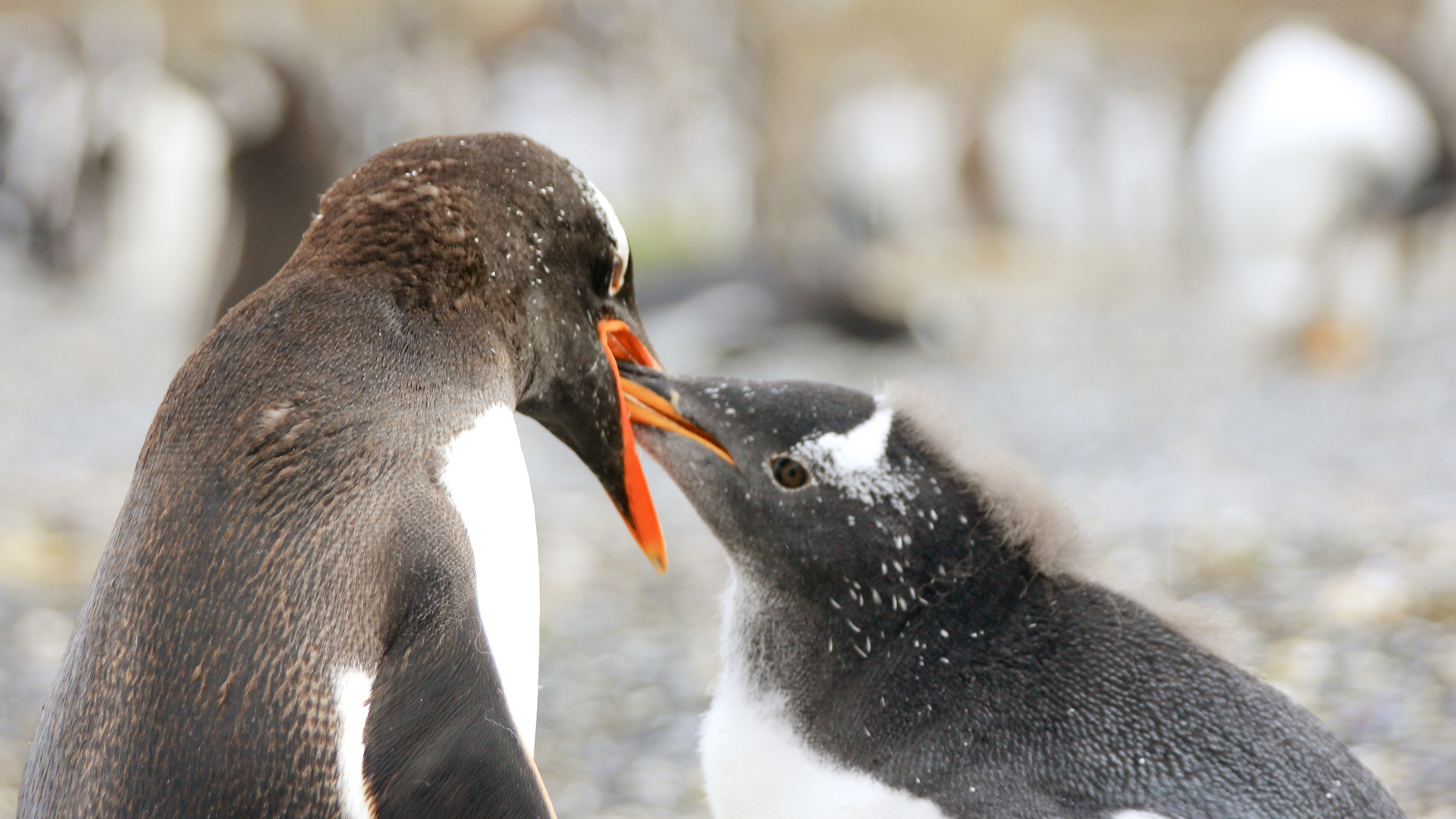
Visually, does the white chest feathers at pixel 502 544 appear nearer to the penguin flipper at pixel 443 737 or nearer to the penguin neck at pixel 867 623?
the penguin flipper at pixel 443 737

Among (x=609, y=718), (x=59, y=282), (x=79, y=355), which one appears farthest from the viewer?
(x=59, y=282)

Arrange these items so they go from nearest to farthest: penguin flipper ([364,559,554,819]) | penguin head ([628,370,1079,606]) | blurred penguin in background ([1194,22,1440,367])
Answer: penguin flipper ([364,559,554,819]) < penguin head ([628,370,1079,606]) < blurred penguin in background ([1194,22,1440,367])

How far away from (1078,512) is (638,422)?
3505mm

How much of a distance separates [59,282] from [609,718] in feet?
34.4

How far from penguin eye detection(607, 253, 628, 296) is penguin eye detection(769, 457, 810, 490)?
0.39 metres

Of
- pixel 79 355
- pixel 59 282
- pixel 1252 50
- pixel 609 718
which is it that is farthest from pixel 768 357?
pixel 59 282

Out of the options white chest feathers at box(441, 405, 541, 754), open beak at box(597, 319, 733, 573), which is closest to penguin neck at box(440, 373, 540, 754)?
white chest feathers at box(441, 405, 541, 754)

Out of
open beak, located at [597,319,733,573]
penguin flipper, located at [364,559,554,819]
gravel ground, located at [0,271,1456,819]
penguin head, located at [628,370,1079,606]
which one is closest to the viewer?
penguin flipper, located at [364,559,554,819]

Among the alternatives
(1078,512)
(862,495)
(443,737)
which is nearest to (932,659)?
(862,495)

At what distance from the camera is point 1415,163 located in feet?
25.7

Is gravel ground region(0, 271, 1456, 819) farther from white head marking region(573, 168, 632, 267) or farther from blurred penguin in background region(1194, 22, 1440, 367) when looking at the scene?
white head marking region(573, 168, 632, 267)

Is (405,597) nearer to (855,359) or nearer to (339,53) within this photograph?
(855,359)

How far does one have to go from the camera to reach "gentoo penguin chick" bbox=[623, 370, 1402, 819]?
173 cm

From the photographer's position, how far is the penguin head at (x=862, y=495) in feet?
6.37
